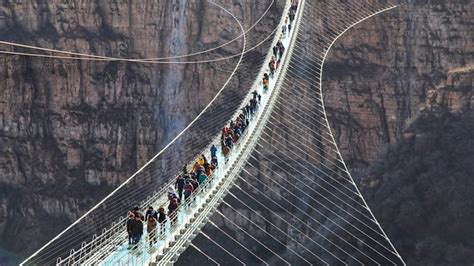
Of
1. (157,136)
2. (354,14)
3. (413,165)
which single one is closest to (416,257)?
(413,165)

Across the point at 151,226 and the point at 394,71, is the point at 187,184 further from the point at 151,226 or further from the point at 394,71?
the point at 394,71

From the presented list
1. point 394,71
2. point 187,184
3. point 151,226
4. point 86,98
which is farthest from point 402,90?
point 151,226

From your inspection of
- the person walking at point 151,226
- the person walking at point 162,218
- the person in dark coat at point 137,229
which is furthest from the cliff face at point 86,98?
the person in dark coat at point 137,229

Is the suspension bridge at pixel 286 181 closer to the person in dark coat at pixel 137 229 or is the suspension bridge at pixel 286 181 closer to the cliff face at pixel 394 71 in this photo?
the cliff face at pixel 394 71

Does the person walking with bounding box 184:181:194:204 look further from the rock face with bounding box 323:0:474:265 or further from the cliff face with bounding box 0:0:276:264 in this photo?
the cliff face with bounding box 0:0:276:264

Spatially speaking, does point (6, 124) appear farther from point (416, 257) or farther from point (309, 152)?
point (416, 257)

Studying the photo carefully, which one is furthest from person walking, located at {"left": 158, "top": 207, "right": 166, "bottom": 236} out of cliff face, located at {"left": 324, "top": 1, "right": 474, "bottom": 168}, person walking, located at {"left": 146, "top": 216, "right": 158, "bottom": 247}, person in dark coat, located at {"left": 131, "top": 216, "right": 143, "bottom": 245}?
cliff face, located at {"left": 324, "top": 1, "right": 474, "bottom": 168}
